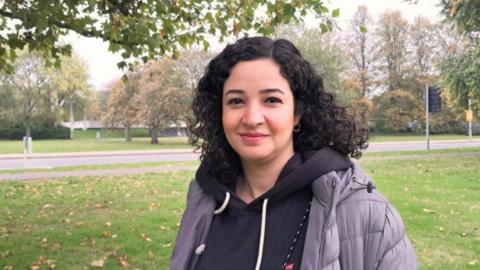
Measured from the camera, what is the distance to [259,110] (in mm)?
1604

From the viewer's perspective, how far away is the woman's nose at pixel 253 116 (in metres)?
1.59

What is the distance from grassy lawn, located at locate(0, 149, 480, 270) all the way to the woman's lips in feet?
12.5

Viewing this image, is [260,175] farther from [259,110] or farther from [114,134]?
[114,134]

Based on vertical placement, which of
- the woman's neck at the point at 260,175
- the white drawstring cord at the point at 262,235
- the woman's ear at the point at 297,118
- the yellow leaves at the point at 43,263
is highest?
the woman's ear at the point at 297,118

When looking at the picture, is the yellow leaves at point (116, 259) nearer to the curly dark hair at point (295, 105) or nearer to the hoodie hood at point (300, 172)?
the curly dark hair at point (295, 105)

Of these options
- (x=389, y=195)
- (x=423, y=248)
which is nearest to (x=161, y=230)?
(x=423, y=248)

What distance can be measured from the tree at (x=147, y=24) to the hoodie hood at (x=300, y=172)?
4.16m

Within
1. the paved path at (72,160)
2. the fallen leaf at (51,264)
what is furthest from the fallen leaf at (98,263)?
the paved path at (72,160)

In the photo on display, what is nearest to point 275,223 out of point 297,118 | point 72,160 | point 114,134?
point 297,118

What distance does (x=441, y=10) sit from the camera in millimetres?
16719

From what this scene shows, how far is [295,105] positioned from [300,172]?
271mm

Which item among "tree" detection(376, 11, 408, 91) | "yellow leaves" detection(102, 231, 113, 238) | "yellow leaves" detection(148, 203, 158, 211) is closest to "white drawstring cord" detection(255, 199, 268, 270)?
"yellow leaves" detection(102, 231, 113, 238)

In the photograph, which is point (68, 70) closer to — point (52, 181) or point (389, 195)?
point (52, 181)

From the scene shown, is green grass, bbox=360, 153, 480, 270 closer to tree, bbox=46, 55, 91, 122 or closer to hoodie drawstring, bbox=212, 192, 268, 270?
hoodie drawstring, bbox=212, 192, 268, 270
